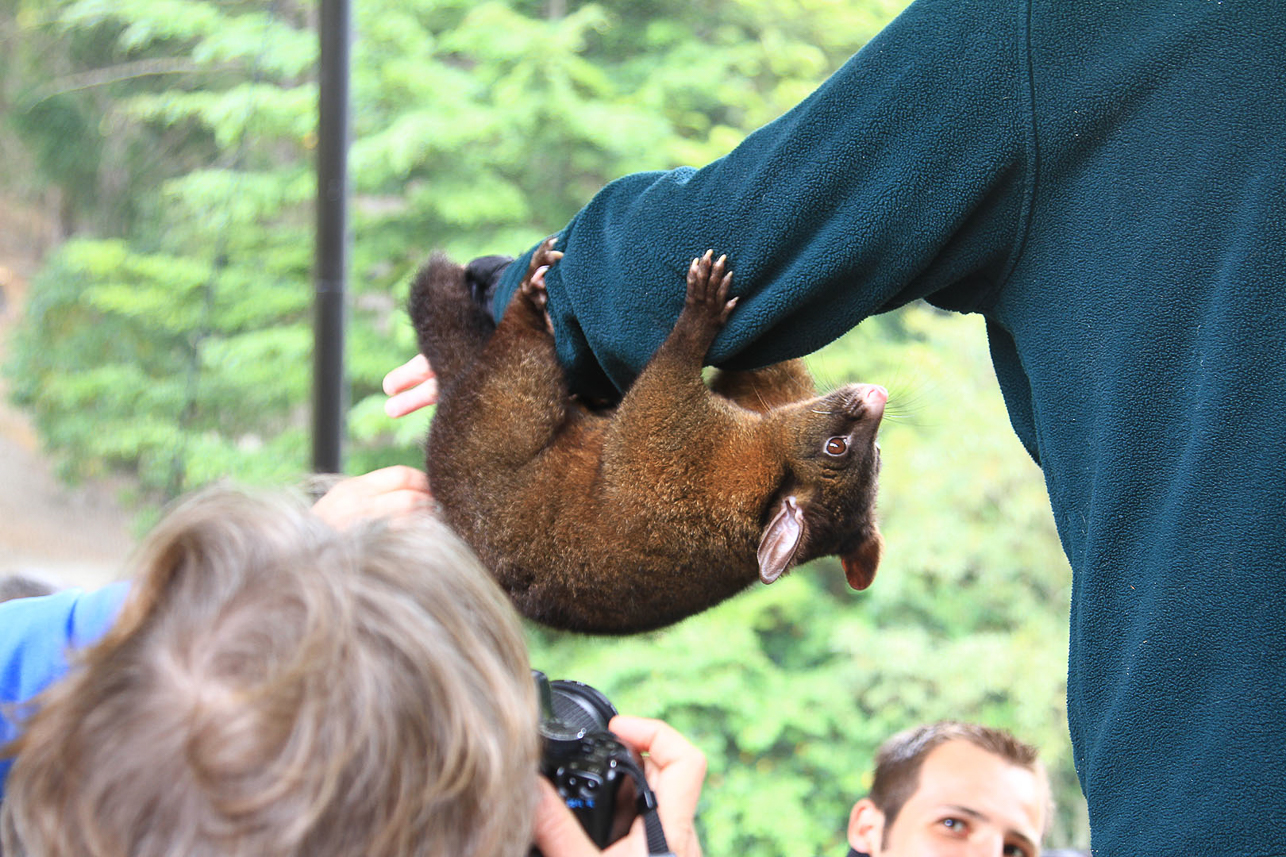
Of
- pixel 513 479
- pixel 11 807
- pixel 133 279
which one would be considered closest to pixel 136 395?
pixel 133 279

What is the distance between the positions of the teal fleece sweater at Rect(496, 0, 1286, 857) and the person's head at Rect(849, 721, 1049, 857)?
1.35 metres

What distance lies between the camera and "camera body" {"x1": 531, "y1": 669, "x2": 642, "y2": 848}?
48.9 inches

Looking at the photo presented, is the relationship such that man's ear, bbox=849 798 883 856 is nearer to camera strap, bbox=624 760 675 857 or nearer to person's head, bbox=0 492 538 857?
camera strap, bbox=624 760 675 857

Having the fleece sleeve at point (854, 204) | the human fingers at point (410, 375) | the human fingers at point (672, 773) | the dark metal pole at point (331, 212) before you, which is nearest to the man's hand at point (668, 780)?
the human fingers at point (672, 773)

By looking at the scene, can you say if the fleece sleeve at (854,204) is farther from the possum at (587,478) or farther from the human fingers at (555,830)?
the human fingers at (555,830)

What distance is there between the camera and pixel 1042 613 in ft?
18.7

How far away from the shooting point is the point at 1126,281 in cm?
95

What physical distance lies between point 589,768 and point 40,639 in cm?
61

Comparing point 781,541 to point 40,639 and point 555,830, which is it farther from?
point 40,639

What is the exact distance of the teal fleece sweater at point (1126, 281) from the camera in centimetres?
87

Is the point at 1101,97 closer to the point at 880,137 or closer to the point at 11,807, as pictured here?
the point at 880,137

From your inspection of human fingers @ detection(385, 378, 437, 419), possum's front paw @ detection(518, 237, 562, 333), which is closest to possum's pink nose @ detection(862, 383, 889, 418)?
possum's front paw @ detection(518, 237, 562, 333)

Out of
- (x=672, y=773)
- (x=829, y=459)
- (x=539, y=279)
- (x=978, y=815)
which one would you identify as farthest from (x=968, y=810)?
(x=539, y=279)

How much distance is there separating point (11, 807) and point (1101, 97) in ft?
3.47
